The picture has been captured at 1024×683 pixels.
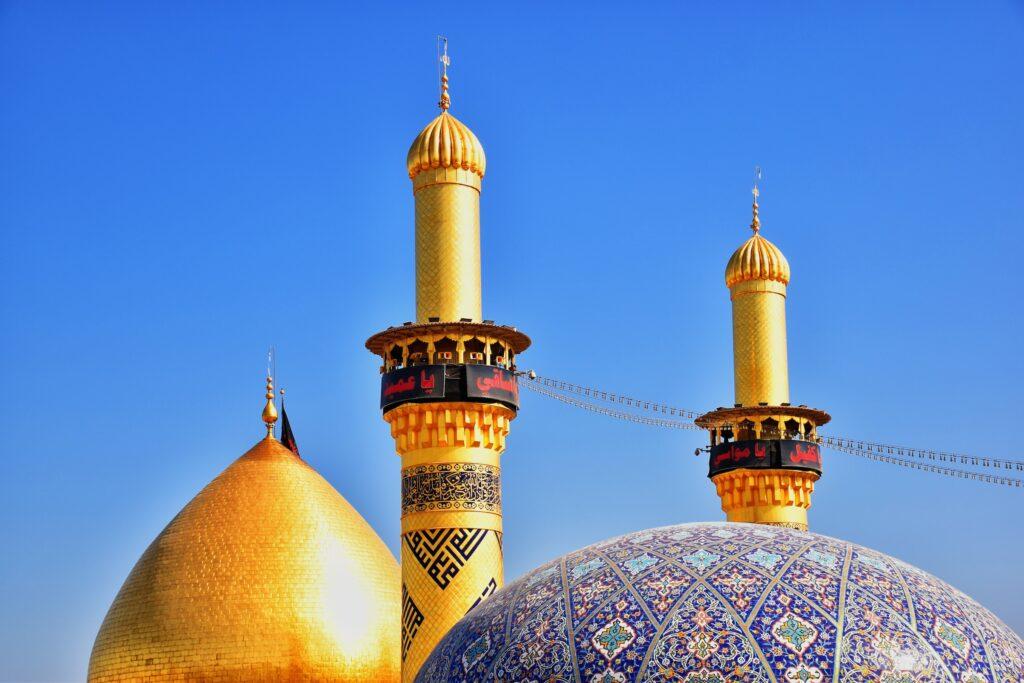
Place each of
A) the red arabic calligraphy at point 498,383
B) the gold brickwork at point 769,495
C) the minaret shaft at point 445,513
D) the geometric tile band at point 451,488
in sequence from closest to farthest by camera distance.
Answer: the minaret shaft at point 445,513, the geometric tile band at point 451,488, the red arabic calligraphy at point 498,383, the gold brickwork at point 769,495

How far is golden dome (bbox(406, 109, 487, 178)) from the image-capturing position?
49.0 feet

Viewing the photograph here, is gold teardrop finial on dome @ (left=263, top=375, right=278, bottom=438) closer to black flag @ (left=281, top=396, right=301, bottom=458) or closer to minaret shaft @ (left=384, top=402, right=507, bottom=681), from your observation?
black flag @ (left=281, top=396, right=301, bottom=458)

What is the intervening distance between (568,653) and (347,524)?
41.1 ft

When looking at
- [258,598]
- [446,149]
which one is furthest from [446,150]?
[258,598]

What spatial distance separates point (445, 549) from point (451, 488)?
63 centimetres

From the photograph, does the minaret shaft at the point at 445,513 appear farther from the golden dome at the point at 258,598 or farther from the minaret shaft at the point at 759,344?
the minaret shaft at the point at 759,344

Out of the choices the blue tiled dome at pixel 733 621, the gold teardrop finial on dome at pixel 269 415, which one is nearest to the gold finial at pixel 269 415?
the gold teardrop finial on dome at pixel 269 415

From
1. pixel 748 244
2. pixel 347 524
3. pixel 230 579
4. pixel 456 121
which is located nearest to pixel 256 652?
pixel 230 579

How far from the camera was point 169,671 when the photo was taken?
16.4m

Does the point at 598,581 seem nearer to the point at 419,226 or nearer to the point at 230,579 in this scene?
the point at 419,226

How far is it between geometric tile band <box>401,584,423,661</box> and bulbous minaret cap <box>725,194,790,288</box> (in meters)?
7.54

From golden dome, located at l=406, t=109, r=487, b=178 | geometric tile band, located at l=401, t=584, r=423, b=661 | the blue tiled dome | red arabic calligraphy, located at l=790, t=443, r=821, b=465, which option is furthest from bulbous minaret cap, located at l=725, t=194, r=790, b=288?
the blue tiled dome

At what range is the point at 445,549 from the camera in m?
13.6

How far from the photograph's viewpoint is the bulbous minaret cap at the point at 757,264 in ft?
63.5
